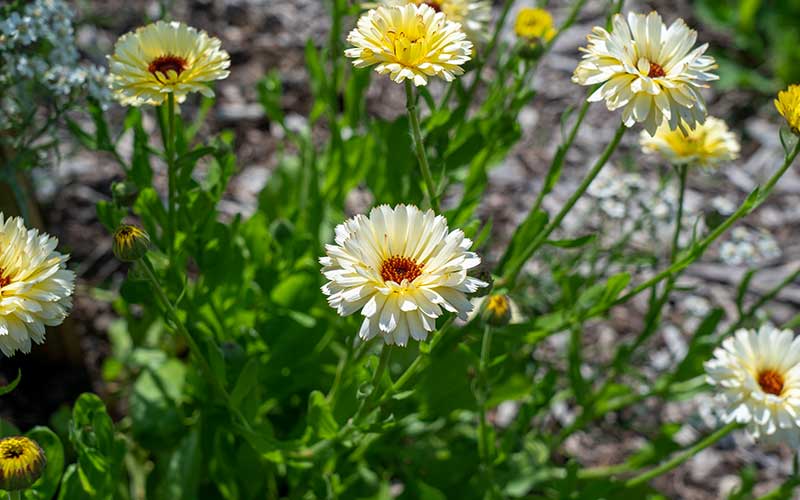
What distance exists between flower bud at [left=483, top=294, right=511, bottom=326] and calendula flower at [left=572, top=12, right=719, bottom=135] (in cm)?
45

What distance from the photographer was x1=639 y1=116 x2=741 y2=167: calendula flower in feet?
7.16

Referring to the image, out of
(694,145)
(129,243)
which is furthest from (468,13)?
(129,243)

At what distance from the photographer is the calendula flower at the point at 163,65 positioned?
1.68 m

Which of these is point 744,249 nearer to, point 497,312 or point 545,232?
point 545,232

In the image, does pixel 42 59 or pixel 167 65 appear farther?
pixel 42 59

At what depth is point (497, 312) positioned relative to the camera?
1782mm

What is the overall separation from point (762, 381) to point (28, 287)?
1498 mm

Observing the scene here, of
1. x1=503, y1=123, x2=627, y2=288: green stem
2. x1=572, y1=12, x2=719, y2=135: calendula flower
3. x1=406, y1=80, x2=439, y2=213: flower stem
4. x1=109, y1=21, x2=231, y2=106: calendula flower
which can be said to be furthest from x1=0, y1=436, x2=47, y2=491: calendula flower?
x1=572, y1=12, x2=719, y2=135: calendula flower

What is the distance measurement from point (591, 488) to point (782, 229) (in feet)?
6.34

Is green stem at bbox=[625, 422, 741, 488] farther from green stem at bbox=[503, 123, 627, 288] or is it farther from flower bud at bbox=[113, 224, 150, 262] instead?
flower bud at bbox=[113, 224, 150, 262]

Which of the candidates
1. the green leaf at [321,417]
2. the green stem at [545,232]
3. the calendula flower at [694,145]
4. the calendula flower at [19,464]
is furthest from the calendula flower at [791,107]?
the calendula flower at [19,464]

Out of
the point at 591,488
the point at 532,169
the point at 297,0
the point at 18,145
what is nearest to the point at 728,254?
the point at 591,488

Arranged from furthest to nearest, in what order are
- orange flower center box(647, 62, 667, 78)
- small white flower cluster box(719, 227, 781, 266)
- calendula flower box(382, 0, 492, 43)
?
1. small white flower cluster box(719, 227, 781, 266)
2. calendula flower box(382, 0, 492, 43)
3. orange flower center box(647, 62, 667, 78)

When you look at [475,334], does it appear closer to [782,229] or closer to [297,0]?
[782,229]
